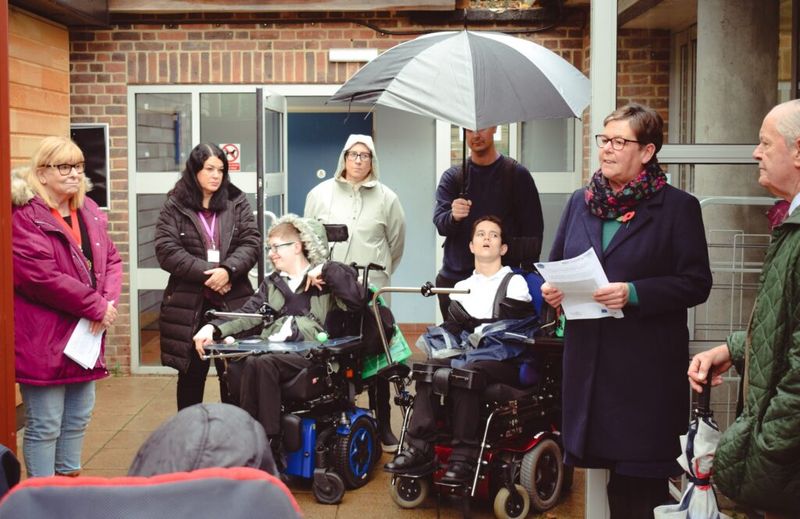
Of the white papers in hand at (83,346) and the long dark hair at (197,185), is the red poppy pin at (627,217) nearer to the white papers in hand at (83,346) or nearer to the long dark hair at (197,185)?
the white papers in hand at (83,346)

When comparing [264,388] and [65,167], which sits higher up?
[65,167]

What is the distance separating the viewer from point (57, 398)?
484 cm

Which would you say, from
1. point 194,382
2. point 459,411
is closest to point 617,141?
point 459,411

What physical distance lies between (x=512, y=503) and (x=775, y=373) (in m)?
2.52

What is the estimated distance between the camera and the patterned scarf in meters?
3.73

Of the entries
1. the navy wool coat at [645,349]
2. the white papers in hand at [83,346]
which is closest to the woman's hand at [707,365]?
the navy wool coat at [645,349]

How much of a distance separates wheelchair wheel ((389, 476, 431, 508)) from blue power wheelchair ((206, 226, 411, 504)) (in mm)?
290

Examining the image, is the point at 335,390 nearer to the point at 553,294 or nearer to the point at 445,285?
the point at 445,285

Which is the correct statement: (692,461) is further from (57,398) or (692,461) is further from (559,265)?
(57,398)

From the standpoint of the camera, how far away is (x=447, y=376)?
5.03 metres

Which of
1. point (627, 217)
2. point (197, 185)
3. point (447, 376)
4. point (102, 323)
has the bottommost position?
point (447, 376)

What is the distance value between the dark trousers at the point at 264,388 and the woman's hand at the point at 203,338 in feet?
0.76

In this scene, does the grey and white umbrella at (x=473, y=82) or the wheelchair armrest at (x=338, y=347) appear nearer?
the grey and white umbrella at (x=473, y=82)

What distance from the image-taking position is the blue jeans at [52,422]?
15.8 feet
